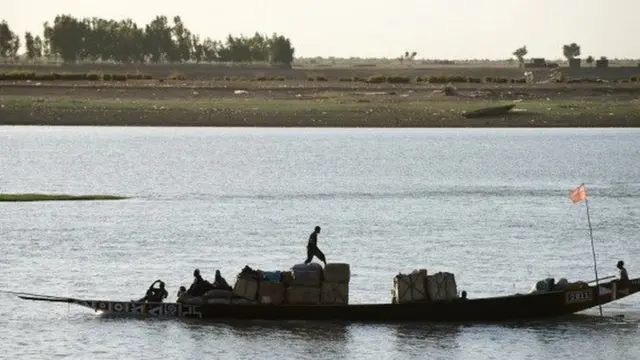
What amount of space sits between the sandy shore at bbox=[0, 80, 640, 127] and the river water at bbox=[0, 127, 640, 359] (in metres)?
2.44

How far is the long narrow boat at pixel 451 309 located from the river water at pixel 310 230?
334mm

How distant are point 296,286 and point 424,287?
3.26 meters

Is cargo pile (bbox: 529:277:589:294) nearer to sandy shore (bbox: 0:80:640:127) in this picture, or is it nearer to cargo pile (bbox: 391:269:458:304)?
cargo pile (bbox: 391:269:458:304)

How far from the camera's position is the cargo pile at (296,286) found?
1693 inches

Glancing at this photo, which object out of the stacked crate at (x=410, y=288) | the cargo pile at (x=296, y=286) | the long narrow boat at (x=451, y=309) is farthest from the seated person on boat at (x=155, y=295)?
the stacked crate at (x=410, y=288)

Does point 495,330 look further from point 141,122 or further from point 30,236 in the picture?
point 141,122

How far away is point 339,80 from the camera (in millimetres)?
163875

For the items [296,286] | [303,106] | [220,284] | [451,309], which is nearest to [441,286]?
[451,309]

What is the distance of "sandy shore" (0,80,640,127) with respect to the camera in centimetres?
12675

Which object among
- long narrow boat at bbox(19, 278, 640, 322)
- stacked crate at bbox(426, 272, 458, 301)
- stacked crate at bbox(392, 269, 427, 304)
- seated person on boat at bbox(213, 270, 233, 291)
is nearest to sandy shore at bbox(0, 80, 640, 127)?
seated person on boat at bbox(213, 270, 233, 291)

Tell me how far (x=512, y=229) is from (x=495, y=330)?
82.1ft

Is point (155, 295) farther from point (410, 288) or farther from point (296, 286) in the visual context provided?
point (410, 288)

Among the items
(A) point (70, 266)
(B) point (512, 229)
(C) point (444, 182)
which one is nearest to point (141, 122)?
(C) point (444, 182)

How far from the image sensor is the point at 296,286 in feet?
142
